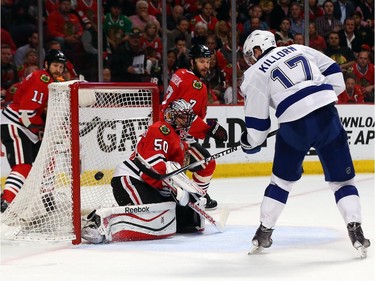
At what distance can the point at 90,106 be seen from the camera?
5.42m

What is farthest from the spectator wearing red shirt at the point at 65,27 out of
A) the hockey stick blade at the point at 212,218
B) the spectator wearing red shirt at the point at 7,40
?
the hockey stick blade at the point at 212,218

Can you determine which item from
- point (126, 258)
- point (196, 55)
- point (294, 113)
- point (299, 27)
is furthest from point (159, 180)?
point (299, 27)

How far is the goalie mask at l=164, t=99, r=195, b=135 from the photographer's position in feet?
16.2

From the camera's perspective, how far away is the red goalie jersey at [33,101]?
5.57 metres

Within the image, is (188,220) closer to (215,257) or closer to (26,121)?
(215,257)

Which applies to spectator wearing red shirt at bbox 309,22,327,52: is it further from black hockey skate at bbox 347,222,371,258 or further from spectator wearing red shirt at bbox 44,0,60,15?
black hockey skate at bbox 347,222,371,258

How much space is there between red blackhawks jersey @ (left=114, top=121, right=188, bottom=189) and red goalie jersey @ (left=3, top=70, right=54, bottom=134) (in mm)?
885

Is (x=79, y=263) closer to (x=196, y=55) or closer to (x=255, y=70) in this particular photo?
(x=255, y=70)

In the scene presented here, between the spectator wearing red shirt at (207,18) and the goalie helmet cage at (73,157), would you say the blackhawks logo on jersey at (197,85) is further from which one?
the spectator wearing red shirt at (207,18)

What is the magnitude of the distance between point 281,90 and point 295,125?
0.17m

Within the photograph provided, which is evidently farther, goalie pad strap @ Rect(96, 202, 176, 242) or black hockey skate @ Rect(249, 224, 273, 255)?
goalie pad strap @ Rect(96, 202, 176, 242)

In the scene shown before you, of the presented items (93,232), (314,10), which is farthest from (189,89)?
(314,10)

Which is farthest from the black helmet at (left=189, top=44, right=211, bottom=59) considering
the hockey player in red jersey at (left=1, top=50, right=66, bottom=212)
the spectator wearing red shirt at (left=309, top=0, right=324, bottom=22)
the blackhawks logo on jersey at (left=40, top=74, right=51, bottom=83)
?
the spectator wearing red shirt at (left=309, top=0, right=324, bottom=22)

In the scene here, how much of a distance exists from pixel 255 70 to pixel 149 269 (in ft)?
3.32
